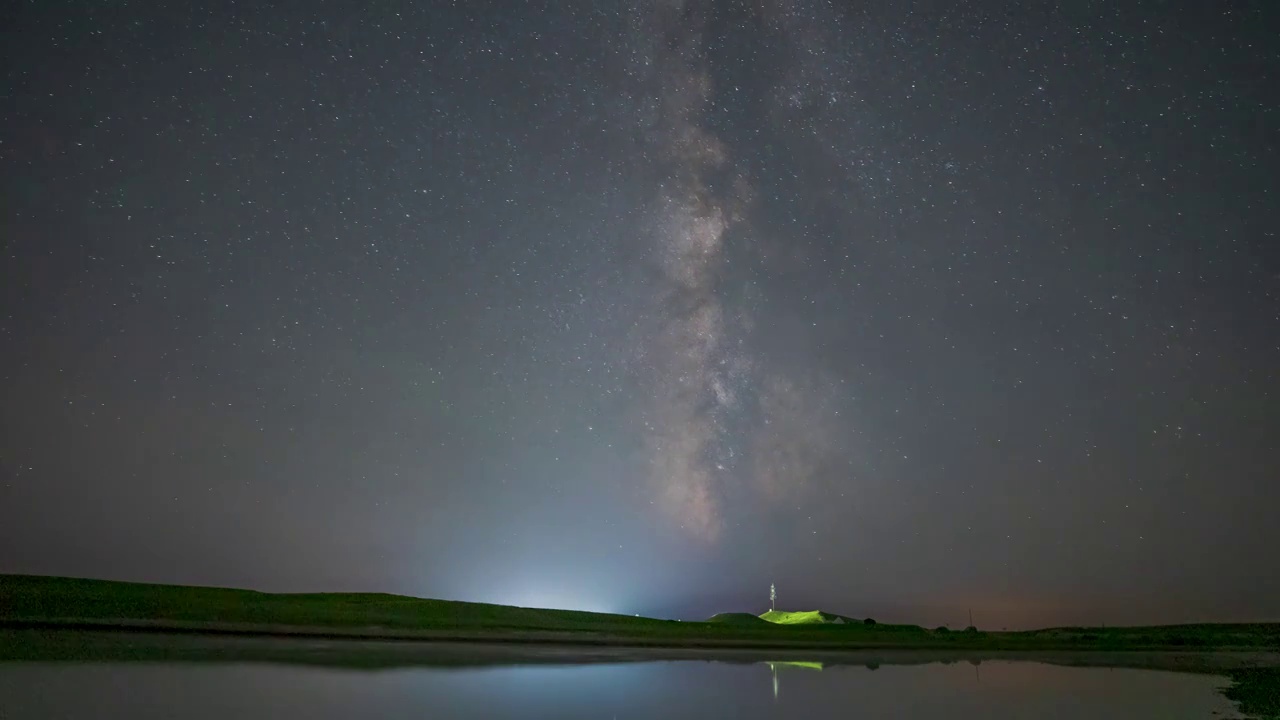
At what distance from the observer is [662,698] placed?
14.9 meters

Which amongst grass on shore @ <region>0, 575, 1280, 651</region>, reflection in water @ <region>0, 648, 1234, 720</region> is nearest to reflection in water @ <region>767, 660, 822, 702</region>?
reflection in water @ <region>0, 648, 1234, 720</region>

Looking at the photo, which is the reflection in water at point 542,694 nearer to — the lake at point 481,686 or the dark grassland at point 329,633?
the lake at point 481,686

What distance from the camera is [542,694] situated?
574 inches

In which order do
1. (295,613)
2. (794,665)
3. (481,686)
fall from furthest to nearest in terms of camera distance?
(295,613) < (794,665) < (481,686)

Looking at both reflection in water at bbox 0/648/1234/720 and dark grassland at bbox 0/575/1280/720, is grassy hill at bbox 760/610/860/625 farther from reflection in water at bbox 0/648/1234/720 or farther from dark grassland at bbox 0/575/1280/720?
reflection in water at bbox 0/648/1234/720

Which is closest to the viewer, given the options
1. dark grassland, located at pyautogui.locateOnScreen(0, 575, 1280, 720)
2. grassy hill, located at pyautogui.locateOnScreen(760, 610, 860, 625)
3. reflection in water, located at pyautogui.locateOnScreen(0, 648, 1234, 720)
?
reflection in water, located at pyautogui.locateOnScreen(0, 648, 1234, 720)

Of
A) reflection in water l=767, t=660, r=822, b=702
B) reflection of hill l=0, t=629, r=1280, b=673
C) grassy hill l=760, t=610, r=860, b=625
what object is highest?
reflection of hill l=0, t=629, r=1280, b=673

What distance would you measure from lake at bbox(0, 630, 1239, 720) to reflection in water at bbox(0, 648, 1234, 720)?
0.13 feet

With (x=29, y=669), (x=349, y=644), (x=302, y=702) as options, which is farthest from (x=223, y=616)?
(x=302, y=702)

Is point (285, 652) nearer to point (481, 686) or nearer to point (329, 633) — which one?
point (481, 686)

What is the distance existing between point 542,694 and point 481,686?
1667 mm

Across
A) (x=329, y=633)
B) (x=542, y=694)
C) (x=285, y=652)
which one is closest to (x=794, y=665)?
(x=542, y=694)

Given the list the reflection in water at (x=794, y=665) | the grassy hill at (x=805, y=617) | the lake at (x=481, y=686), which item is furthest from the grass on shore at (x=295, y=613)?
the grassy hill at (x=805, y=617)

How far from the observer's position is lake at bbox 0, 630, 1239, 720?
37.5 feet
